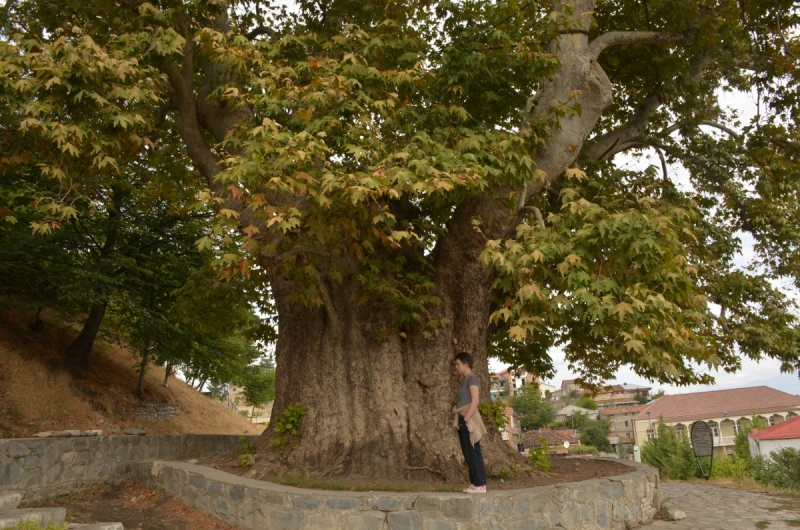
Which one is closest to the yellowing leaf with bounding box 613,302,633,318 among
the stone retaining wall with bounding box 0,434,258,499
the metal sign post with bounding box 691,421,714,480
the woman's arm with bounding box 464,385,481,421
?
the woman's arm with bounding box 464,385,481,421

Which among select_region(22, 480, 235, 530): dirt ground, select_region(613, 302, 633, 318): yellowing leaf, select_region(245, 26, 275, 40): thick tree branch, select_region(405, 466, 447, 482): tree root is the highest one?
select_region(245, 26, 275, 40): thick tree branch

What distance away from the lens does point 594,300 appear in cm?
582

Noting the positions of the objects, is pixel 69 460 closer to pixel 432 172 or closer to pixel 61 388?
pixel 61 388

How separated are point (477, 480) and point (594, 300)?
235 centimetres

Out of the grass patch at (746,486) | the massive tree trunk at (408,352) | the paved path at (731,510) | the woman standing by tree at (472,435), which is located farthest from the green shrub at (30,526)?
the grass patch at (746,486)

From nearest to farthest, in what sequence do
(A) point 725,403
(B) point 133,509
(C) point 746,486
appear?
(B) point 133,509 → (C) point 746,486 → (A) point 725,403

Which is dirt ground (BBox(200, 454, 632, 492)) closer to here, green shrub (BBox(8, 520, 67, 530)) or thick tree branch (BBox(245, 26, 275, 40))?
green shrub (BBox(8, 520, 67, 530))

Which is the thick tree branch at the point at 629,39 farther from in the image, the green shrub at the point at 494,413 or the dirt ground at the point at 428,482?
the dirt ground at the point at 428,482

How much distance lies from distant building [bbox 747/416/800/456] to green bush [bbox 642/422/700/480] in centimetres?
697

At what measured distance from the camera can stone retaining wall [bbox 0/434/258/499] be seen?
25.4 ft

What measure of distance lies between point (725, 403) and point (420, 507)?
46097 millimetres

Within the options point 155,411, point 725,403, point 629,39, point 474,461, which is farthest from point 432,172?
point 725,403

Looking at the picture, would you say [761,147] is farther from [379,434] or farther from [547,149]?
[379,434]

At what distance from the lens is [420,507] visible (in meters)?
6.13
